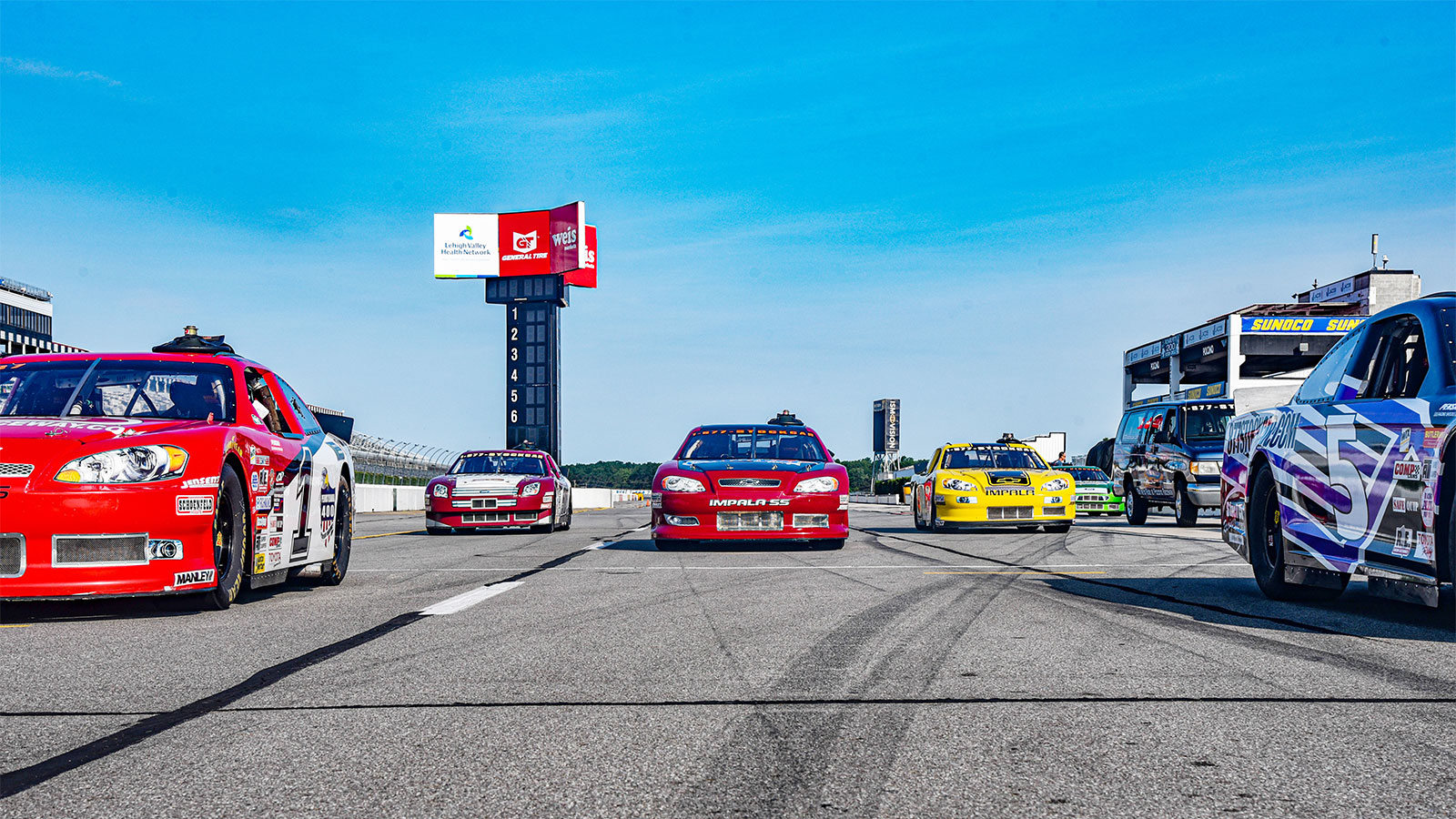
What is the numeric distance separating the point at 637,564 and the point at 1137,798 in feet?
26.2

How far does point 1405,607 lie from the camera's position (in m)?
7.29

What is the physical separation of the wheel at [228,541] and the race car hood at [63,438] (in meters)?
0.36

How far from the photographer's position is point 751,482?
13.0 meters

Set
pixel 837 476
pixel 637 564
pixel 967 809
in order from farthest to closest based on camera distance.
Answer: pixel 837 476
pixel 637 564
pixel 967 809

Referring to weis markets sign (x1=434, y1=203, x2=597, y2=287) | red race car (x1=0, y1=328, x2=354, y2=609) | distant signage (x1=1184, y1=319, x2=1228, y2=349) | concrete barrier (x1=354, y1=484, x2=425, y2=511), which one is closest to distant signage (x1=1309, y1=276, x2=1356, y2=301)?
distant signage (x1=1184, y1=319, x2=1228, y2=349)

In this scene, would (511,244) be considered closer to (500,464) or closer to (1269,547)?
(500,464)

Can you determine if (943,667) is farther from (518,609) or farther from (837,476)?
(837,476)

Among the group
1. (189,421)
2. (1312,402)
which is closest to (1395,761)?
(1312,402)

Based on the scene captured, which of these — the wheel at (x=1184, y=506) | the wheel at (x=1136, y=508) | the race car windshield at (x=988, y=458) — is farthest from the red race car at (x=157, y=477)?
the wheel at (x=1136, y=508)

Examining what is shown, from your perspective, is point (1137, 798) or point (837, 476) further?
point (837, 476)

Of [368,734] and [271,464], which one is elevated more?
[271,464]

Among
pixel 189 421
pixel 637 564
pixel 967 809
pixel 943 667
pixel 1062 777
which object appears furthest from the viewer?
pixel 637 564

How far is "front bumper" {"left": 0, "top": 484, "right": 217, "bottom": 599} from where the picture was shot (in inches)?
243

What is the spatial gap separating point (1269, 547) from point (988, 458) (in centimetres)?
1064
